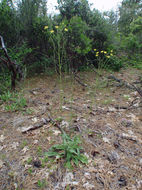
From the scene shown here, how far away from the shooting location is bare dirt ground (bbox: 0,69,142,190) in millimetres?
1156

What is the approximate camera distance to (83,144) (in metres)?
1.55

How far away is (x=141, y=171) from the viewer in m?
1.26

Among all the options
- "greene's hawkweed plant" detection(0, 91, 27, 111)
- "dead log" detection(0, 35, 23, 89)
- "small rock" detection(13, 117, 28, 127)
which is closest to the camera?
"small rock" detection(13, 117, 28, 127)

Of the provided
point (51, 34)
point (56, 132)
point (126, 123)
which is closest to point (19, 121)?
point (56, 132)

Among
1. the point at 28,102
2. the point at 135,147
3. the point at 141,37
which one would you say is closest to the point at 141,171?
the point at 135,147

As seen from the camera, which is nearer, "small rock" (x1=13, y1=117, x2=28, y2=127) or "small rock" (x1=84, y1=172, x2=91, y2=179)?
"small rock" (x1=84, y1=172, x2=91, y2=179)

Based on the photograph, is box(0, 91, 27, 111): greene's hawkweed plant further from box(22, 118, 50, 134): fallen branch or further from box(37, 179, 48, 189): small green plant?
box(37, 179, 48, 189): small green plant

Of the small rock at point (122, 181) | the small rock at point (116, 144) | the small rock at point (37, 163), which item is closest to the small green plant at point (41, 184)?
the small rock at point (37, 163)

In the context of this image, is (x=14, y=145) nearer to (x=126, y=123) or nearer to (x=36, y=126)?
(x=36, y=126)

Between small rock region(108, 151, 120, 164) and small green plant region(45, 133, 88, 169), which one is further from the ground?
small green plant region(45, 133, 88, 169)

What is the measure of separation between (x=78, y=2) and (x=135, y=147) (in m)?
4.75

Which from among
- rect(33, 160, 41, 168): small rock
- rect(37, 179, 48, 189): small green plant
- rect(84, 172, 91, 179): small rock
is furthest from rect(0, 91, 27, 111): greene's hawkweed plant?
rect(84, 172, 91, 179): small rock

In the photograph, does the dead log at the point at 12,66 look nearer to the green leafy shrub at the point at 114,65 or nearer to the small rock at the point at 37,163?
the small rock at the point at 37,163

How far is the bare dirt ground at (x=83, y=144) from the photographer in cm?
116
